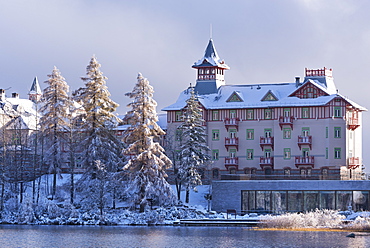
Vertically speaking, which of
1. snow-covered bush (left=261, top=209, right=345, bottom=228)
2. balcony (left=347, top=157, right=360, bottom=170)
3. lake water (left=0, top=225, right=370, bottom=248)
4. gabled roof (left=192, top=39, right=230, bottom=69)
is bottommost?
lake water (left=0, top=225, right=370, bottom=248)

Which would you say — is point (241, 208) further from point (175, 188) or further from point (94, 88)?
point (94, 88)

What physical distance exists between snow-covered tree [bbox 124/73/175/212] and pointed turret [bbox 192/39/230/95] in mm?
20074

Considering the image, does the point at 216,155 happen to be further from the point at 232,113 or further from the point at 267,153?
the point at 267,153

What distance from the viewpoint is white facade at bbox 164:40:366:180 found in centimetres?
8650

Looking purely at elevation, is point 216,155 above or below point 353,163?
above

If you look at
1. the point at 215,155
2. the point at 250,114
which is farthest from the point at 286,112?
the point at 215,155

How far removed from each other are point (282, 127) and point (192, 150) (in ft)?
39.3

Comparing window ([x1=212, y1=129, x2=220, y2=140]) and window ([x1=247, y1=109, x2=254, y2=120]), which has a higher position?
window ([x1=247, y1=109, x2=254, y2=120])

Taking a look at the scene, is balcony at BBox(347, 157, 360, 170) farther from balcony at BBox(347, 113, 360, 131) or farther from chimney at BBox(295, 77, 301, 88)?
chimney at BBox(295, 77, 301, 88)

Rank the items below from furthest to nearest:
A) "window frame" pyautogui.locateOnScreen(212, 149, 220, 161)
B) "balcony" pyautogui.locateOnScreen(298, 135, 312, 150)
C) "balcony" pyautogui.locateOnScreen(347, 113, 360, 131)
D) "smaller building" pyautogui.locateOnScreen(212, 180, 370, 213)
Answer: "window frame" pyautogui.locateOnScreen(212, 149, 220, 161) → "balcony" pyautogui.locateOnScreen(347, 113, 360, 131) → "balcony" pyautogui.locateOnScreen(298, 135, 312, 150) → "smaller building" pyautogui.locateOnScreen(212, 180, 370, 213)

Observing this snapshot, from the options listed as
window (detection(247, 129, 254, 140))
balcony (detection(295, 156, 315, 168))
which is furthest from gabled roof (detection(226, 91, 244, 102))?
balcony (detection(295, 156, 315, 168))

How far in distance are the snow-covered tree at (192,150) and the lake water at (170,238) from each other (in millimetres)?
14728

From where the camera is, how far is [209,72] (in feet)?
310

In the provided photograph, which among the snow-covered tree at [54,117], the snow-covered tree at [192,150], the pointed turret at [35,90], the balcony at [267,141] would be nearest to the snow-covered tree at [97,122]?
the snow-covered tree at [54,117]
